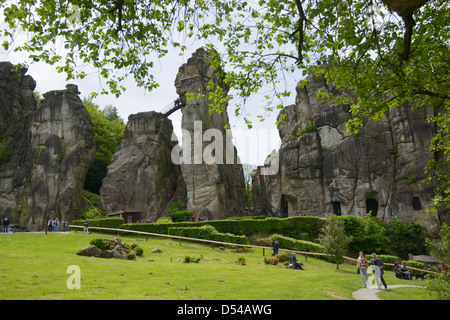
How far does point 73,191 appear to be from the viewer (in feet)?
154

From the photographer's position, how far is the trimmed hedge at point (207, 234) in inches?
1045

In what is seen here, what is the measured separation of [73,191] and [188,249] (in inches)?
1223

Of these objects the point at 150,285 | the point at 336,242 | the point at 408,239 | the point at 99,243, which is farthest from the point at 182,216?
the point at 150,285

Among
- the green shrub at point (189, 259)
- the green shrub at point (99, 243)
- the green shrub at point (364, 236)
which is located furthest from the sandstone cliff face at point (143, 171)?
the green shrub at point (189, 259)

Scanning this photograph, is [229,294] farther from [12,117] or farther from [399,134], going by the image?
[12,117]

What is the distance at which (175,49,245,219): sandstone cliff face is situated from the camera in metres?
44.4

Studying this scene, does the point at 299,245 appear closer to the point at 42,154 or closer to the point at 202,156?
the point at 202,156

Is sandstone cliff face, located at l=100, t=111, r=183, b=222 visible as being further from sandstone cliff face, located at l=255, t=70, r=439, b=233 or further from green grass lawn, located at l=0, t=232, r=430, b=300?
green grass lawn, located at l=0, t=232, r=430, b=300

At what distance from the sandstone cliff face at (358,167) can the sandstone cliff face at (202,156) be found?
8.19 metres

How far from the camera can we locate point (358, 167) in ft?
131

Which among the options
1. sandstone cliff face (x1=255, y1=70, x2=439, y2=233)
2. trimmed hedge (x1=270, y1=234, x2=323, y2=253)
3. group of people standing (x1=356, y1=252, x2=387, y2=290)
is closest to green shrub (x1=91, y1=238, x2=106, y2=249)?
group of people standing (x1=356, y1=252, x2=387, y2=290)

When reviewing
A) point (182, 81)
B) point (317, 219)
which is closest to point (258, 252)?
point (317, 219)

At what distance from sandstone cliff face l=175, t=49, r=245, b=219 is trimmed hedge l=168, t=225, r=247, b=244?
47.7 ft

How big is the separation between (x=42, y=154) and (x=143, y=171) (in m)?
16.3
